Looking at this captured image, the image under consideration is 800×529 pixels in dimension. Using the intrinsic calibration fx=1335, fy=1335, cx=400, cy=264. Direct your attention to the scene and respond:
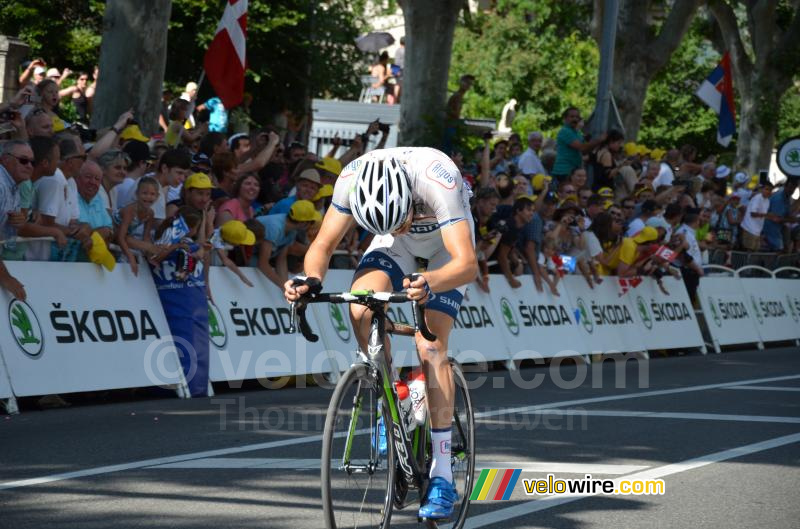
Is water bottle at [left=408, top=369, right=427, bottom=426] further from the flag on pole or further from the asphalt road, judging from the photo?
the flag on pole

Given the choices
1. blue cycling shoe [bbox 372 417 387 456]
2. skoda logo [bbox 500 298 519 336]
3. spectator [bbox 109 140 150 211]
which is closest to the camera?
A: blue cycling shoe [bbox 372 417 387 456]

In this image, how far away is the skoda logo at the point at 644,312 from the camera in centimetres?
1952

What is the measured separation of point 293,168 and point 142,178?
470cm

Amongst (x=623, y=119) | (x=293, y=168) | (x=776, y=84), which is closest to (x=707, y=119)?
(x=776, y=84)

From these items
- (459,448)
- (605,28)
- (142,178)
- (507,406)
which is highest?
(605,28)

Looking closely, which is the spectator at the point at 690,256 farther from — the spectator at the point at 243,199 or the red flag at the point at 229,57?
the spectator at the point at 243,199

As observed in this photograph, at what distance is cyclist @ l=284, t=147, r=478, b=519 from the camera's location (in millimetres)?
6078

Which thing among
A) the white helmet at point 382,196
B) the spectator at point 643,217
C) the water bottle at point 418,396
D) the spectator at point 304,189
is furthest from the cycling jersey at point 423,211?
the spectator at point 643,217

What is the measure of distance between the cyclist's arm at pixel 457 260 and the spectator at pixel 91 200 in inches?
239

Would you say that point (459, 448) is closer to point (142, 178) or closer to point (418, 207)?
point (418, 207)

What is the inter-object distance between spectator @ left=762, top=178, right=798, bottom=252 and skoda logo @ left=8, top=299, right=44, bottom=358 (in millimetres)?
18767

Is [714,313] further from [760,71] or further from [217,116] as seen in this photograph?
[760,71]

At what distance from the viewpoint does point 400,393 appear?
6.63 meters

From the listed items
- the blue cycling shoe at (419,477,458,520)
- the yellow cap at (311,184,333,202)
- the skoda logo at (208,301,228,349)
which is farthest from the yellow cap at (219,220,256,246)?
the blue cycling shoe at (419,477,458,520)
